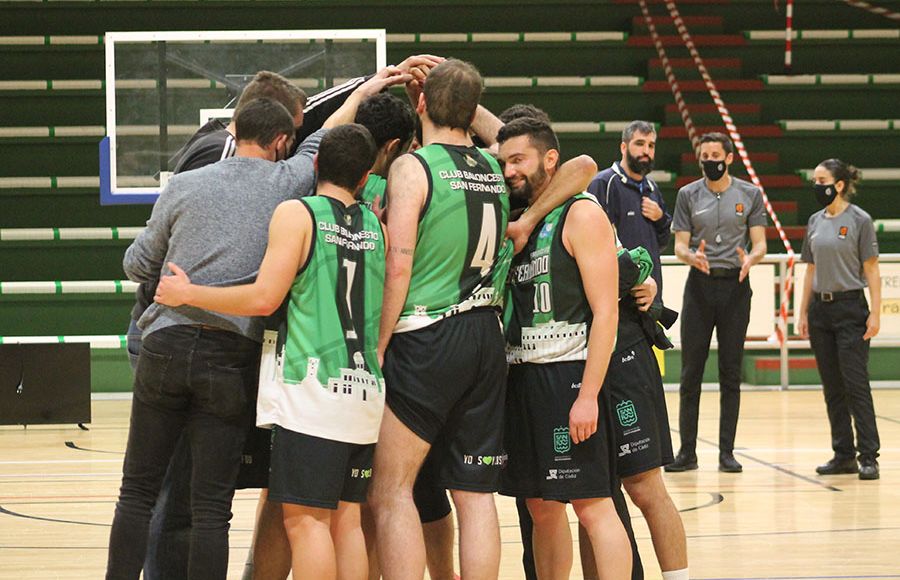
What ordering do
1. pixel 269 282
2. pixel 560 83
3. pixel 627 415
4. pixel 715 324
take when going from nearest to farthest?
1. pixel 269 282
2. pixel 627 415
3. pixel 715 324
4. pixel 560 83

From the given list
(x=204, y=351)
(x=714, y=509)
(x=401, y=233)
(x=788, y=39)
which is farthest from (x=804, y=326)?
(x=788, y=39)

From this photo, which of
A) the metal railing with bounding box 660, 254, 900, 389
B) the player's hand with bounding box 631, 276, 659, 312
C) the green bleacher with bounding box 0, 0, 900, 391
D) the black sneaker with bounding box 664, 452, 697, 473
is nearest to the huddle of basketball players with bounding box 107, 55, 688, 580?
the player's hand with bounding box 631, 276, 659, 312

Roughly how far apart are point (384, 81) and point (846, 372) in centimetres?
406

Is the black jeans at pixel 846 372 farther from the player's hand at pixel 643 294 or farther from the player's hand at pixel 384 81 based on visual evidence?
the player's hand at pixel 384 81

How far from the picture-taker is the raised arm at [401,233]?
3.52m

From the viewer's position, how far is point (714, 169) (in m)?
7.20

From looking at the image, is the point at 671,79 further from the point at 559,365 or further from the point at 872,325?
the point at 559,365

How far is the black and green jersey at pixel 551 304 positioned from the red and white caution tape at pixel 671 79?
364 inches

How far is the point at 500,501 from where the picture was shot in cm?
632

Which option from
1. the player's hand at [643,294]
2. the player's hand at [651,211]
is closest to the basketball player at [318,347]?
the player's hand at [643,294]

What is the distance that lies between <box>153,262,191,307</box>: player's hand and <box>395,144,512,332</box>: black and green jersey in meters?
0.65

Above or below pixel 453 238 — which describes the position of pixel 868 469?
below

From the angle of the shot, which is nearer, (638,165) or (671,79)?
(638,165)

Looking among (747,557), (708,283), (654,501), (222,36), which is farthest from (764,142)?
(654,501)
